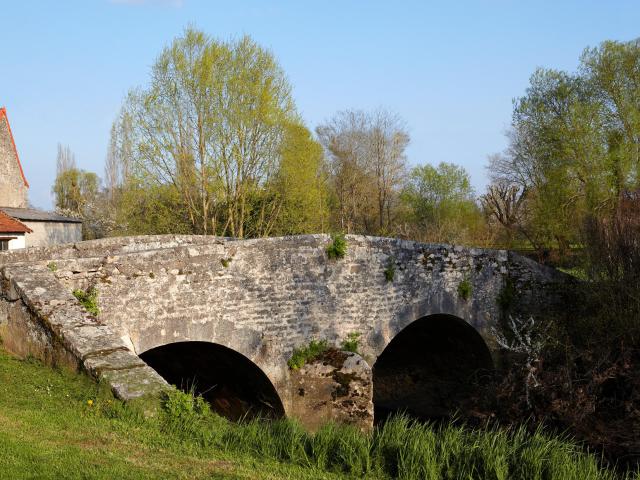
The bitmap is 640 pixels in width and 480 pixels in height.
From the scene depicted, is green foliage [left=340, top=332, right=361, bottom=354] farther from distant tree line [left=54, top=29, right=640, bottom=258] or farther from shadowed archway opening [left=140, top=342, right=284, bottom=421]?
distant tree line [left=54, top=29, right=640, bottom=258]

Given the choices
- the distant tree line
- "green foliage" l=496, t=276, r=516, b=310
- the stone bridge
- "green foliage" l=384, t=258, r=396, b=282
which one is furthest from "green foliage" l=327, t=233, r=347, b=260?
the distant tree line

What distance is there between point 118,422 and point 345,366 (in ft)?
18.6

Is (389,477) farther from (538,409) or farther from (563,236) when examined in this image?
(563,236)

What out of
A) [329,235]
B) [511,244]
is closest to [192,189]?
[329,235]

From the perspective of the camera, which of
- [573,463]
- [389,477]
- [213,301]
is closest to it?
[389,477]

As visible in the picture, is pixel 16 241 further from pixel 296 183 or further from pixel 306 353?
pixel 306 353

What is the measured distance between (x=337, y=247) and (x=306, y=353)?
6.04 feet

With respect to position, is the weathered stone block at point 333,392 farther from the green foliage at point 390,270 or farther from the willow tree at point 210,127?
the willow tree at point 210,127

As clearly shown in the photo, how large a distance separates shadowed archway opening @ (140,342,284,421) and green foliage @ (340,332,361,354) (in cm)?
149

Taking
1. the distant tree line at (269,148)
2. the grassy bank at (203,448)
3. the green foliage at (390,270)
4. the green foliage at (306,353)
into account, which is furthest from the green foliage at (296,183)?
the grassy bank at (203,448)

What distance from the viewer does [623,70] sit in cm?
2111

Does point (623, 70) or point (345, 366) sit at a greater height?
point (623, 70)

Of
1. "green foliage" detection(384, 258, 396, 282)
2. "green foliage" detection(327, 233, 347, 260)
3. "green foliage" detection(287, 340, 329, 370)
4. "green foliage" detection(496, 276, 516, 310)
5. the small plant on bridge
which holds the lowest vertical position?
"green foliage" detection(287, 340, 329, 370)

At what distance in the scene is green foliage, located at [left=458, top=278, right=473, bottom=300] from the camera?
12.5 metres
